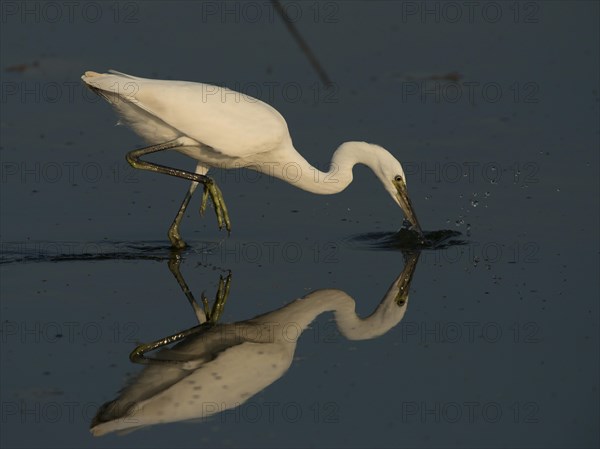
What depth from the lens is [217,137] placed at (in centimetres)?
1113

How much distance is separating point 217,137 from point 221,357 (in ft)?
8.97

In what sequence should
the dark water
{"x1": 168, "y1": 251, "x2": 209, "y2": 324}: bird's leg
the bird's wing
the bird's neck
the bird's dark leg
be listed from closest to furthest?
the dark water → {"x1": 168, "y1": 251, "x2": 209, "y2": 324}: bird's leg → the bird's wing → the bird's dark leg → the bird's neck

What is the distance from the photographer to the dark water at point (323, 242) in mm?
8242

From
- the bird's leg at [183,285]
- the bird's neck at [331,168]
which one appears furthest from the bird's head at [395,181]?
the bird's leg at [183,285]

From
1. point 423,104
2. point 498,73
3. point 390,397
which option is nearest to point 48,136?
point 423,104

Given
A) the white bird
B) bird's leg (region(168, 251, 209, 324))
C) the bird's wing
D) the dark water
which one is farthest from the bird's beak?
bird's leg (region(168, 251, 209, 324))

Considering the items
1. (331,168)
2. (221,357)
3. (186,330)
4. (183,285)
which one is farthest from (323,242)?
(221,357)

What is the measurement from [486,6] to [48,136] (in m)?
7.28

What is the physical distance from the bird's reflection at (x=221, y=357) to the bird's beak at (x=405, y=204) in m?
0.97

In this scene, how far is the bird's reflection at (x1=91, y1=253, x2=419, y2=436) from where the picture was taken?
808 centimetres

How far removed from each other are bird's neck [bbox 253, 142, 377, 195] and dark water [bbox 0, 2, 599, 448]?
1.57 feet

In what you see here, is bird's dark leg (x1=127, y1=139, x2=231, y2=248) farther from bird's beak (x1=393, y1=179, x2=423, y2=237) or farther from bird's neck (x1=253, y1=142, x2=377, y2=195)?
bird's beak (x1=393, y1=179, x2=423, y2=237)

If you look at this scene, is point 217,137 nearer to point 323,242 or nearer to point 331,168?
point 331,168

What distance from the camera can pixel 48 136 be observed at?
14.2 meters
